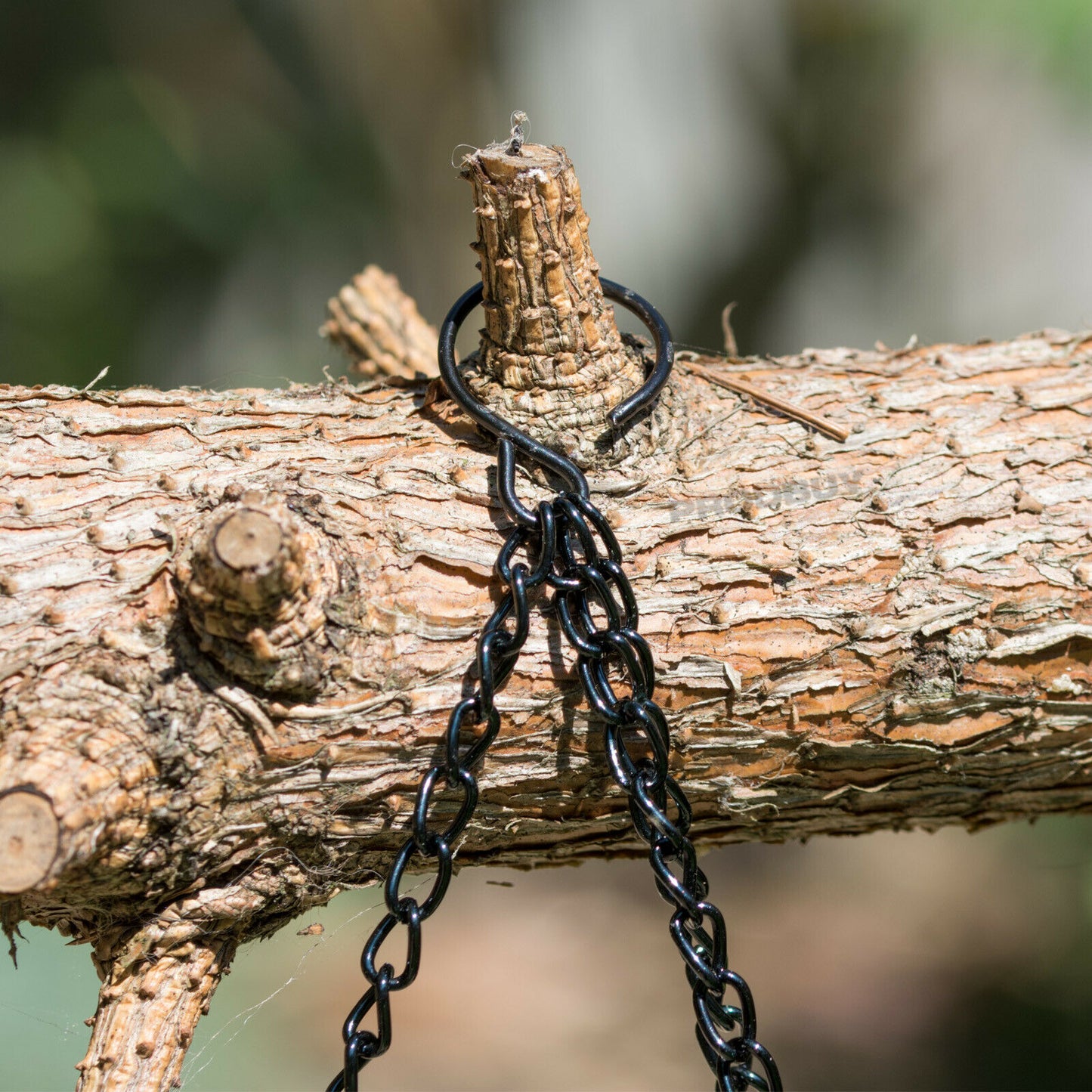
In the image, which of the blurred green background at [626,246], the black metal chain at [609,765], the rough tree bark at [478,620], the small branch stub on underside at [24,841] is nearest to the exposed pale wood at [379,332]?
the rough tree bark at [478,620]

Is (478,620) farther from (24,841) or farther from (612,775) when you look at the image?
(24,841)

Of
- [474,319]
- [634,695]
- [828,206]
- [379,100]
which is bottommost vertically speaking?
[634,695]

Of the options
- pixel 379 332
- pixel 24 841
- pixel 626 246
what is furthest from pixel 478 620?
pixel 626 246

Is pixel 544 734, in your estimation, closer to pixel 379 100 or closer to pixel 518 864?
pixel 518 864

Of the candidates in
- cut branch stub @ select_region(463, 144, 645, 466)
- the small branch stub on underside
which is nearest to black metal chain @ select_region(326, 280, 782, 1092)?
cut branch stub @ select_region(463, 144, 645, 466)

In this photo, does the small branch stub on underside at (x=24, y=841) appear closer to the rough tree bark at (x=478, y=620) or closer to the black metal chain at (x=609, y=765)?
the rough tree bark at (x=478, y=620)

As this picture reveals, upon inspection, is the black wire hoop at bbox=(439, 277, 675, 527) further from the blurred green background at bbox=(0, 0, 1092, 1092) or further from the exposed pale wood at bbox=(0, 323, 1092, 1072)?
the blurred green background at bbox=(0, 0, 1092, 1092)

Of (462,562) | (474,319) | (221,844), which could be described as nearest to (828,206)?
(474,319)
